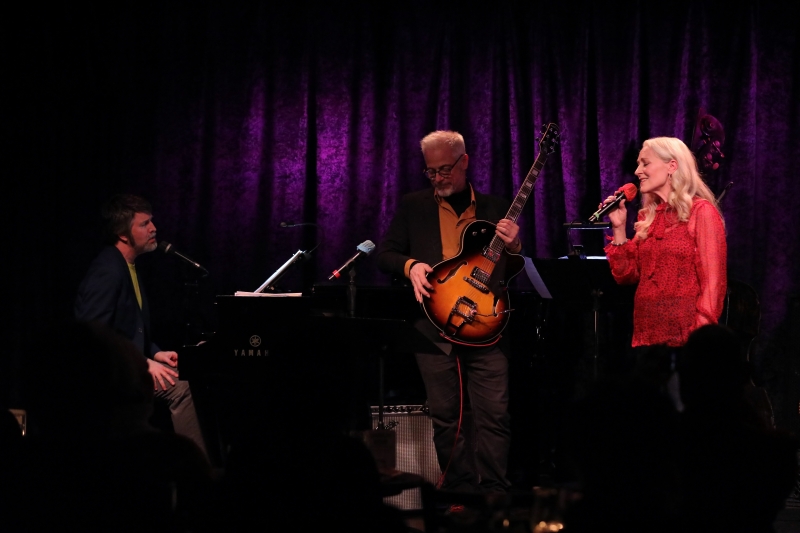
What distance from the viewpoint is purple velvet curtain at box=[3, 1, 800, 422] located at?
609 cm

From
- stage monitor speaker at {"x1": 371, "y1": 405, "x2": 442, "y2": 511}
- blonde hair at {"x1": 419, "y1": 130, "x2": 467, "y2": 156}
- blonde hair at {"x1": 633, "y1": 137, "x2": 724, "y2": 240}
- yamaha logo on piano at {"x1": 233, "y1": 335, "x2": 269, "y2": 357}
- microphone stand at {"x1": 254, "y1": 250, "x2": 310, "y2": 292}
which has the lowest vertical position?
stage monitor speaker at {"x1": 371, "y1": 405, "x2": 442, "y2": 511}

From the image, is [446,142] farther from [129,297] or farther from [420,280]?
[129,297]

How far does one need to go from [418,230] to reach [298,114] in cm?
198

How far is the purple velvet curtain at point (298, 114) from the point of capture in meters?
6.09

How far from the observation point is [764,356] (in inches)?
237

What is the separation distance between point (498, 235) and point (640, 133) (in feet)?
7.25

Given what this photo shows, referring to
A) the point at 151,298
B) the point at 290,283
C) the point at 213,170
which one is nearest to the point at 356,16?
the point at 213,170

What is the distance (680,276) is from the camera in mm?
4023

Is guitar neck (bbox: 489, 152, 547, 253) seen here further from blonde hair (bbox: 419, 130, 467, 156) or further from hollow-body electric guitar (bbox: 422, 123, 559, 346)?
blonde hair (bbox: 419, 130, 467, 156)

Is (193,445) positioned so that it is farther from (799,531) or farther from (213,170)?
(213,170)

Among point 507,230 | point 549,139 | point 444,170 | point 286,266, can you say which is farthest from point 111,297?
point 549,139

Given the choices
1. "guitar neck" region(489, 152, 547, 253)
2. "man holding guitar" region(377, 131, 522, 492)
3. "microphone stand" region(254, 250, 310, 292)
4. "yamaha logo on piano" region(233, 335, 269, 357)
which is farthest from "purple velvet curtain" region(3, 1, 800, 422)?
"yamaha logo on piano" region(233, 335, 269, 357)

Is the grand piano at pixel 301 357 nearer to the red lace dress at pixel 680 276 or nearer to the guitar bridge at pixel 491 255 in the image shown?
the guitar bridge at pixel 491 255

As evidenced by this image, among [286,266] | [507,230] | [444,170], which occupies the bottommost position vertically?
[286,266]
